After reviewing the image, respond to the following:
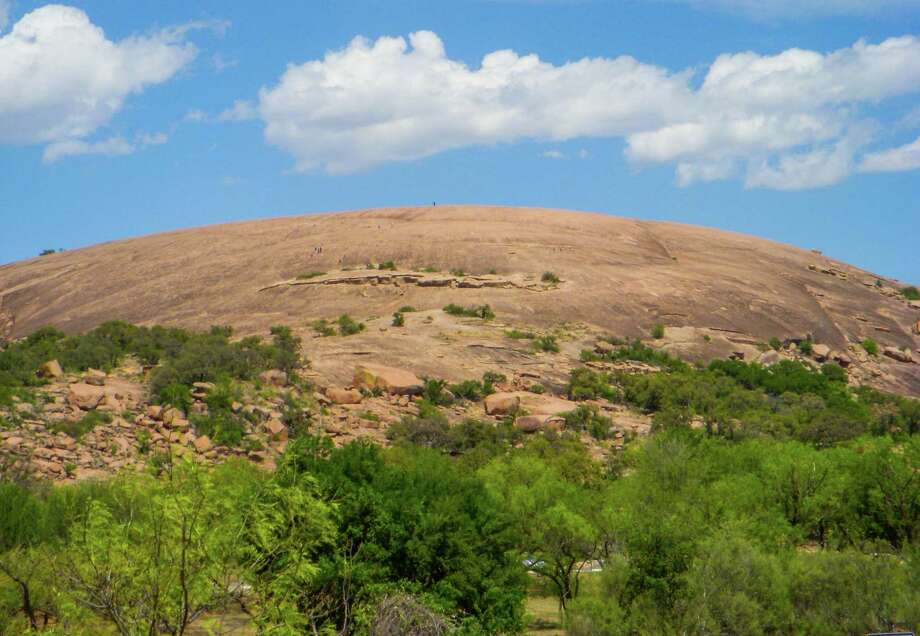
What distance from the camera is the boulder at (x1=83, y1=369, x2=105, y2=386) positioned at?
49256mm

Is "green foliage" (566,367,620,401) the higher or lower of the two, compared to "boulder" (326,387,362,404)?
higher

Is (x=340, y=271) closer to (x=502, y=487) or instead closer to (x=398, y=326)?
(x=398, y=326)

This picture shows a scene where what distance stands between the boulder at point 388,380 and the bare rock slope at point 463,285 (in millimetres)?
1415

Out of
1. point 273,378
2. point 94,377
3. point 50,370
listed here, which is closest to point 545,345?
point 273,378

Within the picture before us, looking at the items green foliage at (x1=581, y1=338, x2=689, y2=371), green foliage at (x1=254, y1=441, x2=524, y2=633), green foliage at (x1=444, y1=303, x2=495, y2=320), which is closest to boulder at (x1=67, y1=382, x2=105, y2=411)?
green foliage at (x1=254, y1=441, x2=524, y2=633)

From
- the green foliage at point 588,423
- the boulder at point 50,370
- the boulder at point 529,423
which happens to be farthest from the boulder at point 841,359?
the boulder at point 50,370

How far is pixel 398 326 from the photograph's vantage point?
6094cm

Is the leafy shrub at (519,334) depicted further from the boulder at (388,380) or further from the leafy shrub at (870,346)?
the leafy shrub at (870,346)

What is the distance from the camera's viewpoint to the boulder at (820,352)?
69500 millimetres

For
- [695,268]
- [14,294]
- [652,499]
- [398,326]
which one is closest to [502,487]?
[652,499]

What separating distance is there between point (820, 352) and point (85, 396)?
136 feet

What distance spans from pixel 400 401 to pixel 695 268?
110ft

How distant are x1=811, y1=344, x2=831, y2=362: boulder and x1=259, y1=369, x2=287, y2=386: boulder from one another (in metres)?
32.9

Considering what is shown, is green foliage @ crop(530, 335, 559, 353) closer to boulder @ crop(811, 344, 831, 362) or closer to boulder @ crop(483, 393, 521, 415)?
boulder @ crop(483, 393, 521, 415)
